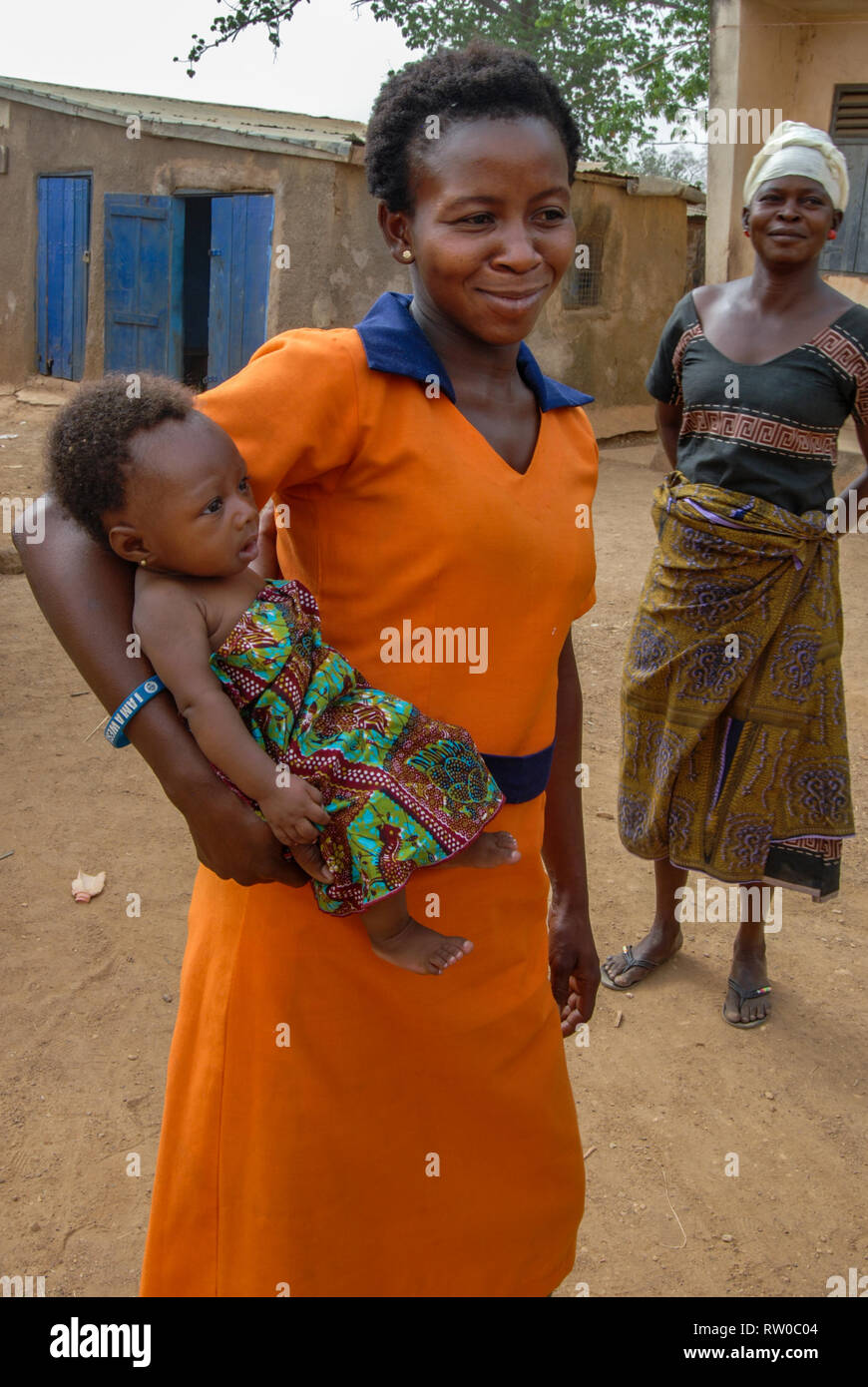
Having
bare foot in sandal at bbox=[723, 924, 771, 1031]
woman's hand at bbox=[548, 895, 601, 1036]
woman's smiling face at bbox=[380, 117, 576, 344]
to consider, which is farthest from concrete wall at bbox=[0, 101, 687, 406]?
woman's smiling face at bbox=[380, 117, 576, 344]

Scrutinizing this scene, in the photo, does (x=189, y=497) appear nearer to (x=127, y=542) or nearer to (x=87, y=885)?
(x=127, y=542)

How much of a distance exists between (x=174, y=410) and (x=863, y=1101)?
Result: 8.07 feet

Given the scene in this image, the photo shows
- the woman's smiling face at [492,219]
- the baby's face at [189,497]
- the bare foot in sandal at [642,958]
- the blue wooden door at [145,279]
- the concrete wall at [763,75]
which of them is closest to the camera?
the baby's face at [189,497]

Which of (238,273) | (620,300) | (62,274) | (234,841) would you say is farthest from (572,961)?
(62,274)

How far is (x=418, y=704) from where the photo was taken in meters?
1.38

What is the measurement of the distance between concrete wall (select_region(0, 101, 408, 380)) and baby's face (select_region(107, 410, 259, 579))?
27.4 ft

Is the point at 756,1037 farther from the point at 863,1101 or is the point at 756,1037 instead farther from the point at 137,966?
the point at 137,966

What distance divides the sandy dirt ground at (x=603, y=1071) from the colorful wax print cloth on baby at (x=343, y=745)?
1.40m

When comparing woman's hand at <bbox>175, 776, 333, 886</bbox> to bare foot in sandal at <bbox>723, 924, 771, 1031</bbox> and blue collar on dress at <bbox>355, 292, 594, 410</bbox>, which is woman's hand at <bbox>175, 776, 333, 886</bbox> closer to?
blue collar on dress at <bbox>355, 292, 594, 410</bbox>

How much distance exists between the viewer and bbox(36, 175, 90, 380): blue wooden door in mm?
11164

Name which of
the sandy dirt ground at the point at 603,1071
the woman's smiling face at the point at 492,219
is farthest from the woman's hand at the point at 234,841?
the sandy dirt ground at the point at 603,1071

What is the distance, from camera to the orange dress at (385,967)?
1.29 m

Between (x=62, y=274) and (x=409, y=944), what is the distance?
11.7 m

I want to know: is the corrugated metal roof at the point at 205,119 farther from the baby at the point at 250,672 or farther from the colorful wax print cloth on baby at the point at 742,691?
the baby at the point at 250,672
